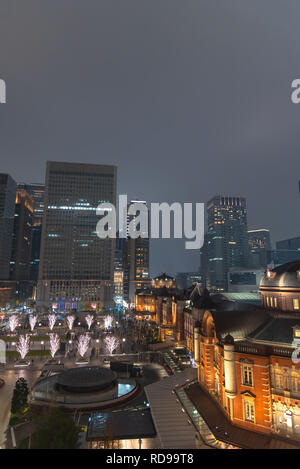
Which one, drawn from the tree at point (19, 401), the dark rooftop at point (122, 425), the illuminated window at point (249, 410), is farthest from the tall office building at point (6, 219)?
the illuminated window at point (249, 410)

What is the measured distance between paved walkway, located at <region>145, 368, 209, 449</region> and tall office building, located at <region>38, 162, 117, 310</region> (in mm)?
113948

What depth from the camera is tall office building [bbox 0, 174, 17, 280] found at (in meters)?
166

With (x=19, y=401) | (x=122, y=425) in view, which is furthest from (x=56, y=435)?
(x=19, y=401)

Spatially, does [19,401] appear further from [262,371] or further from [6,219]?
[6,219]

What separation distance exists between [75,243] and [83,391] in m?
124

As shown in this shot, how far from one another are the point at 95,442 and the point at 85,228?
136 metres

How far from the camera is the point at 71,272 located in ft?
502

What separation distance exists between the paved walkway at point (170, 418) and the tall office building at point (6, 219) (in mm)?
158207

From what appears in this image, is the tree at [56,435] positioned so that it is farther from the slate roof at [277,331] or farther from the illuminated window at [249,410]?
the slate roof at [277,331]

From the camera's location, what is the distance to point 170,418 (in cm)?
3122

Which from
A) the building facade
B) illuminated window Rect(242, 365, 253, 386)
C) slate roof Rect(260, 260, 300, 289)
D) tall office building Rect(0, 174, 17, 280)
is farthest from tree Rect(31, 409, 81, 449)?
tall office building Rect(0, 174, 17, 280)

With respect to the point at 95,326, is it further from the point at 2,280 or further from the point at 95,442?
the point at 2,280
